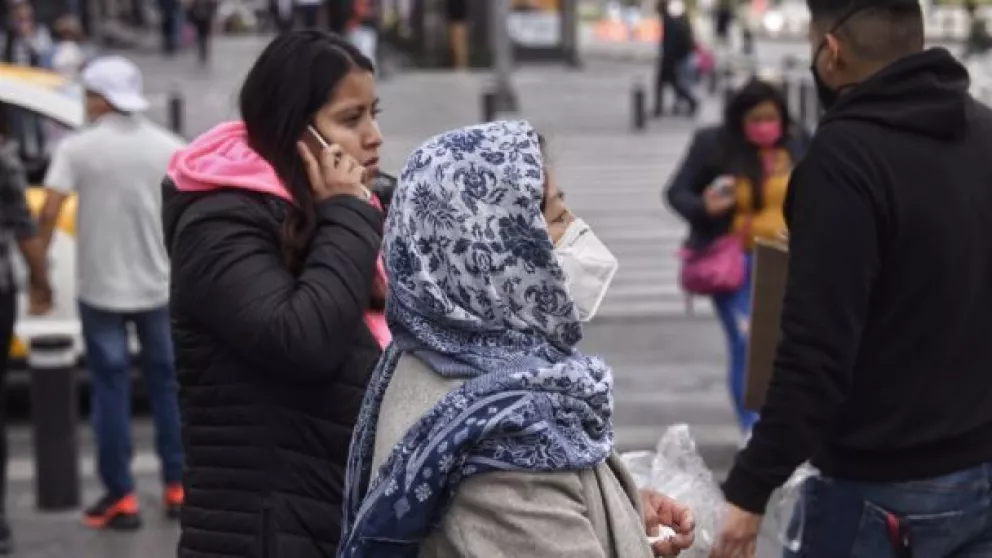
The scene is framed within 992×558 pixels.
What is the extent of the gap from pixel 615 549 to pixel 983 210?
1130 millimetres

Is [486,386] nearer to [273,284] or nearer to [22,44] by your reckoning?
[273,284]

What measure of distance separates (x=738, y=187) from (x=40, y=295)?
115 inches

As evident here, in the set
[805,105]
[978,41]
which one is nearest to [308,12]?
[978,41]

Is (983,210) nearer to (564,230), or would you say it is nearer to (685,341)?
(564,230)

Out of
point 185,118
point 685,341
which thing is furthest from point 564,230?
point 185,118

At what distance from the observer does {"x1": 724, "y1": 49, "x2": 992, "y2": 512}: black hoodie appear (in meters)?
3.25

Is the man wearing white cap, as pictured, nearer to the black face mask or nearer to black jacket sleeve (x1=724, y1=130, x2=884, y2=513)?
the black face mask

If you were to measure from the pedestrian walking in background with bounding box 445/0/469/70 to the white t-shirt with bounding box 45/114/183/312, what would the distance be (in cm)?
2668

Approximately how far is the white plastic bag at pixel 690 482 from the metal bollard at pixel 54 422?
4444 millimetres

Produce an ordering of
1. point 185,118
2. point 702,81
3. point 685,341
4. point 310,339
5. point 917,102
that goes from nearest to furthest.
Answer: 1. point 310,339
2. point 917,102
3. point 685,341
4. point 185,118
5. point 702,81

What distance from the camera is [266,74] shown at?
3.38 m

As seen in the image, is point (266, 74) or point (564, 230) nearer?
point (564, 230)

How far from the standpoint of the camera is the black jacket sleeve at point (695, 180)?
8.02 metres

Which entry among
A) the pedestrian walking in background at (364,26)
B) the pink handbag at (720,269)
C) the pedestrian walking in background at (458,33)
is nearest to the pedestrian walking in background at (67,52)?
the pedestrian walking in background at (364,26)
